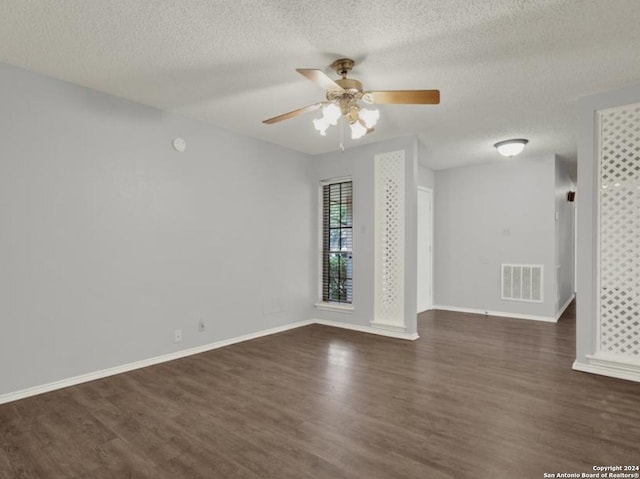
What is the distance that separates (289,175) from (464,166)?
3191 mm

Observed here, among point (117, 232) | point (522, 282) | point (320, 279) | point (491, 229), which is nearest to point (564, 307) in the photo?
point (522, 282)

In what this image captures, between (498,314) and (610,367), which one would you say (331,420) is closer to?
(610,367)

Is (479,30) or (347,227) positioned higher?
(479,30)

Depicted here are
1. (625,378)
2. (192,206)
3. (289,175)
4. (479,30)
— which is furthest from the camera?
(289,175)

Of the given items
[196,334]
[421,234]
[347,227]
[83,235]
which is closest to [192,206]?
[83,235]

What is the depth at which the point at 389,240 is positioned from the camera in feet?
15.4

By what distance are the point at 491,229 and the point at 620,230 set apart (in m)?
2.82

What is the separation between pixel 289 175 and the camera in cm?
508

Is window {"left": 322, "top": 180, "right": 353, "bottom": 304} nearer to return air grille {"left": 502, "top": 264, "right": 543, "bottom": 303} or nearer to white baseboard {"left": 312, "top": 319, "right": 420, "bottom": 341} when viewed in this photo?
white baseboard {"left": 312, "top": 319, "right": 420, "bottom": 341}

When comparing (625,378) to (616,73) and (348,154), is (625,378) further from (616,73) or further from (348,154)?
(348,154)

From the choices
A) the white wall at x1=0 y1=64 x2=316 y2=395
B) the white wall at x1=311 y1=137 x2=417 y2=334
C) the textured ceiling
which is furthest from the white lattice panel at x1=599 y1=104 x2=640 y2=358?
the white wall at x1=0 y1=64 x2=316 y2=395

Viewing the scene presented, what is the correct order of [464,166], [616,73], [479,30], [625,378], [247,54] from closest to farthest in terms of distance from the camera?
[479,30]
[247,54]
[616,73]
[625,378]
[464,166]

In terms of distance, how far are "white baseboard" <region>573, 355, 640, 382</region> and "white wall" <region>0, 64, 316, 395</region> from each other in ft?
11.3

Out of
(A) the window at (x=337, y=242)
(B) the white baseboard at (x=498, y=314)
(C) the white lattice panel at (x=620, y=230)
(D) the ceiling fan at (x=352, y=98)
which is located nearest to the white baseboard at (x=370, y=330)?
(A) the window at (x=337, y=242)
